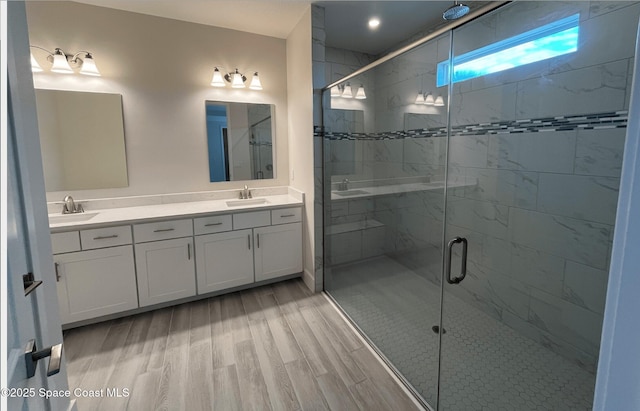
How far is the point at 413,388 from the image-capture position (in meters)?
1.72

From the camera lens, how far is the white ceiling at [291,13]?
8.16 feet

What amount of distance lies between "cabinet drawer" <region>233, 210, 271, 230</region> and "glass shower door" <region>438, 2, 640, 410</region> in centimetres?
161

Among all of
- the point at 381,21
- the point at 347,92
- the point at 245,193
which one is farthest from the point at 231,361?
the point at 381,21

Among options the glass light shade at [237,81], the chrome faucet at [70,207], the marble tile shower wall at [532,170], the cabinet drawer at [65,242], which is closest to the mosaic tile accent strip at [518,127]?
the marble tile shower wall at [532,170]

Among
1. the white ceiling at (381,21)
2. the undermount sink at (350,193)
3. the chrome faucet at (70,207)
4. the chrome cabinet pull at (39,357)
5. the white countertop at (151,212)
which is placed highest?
the white ceiling at (381,21)

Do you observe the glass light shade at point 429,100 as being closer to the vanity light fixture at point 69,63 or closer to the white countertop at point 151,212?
the white countertop at point 151,212

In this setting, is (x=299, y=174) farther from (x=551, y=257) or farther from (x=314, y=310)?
(x=551, y=257)

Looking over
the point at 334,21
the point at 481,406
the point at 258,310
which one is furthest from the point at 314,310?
the point at 334,21

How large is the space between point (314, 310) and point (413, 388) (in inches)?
41.6

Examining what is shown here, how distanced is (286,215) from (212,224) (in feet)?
2.28

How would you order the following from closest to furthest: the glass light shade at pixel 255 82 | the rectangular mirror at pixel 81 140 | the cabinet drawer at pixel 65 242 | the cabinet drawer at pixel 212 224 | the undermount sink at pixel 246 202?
the cabinet drawer at pixel 65 242
the rectangular mirror at pixel 81 140
the cabinet drawer at pixel 212 224
the undermount sink at pixel 246 202
the glass light shade at pixel 255 82

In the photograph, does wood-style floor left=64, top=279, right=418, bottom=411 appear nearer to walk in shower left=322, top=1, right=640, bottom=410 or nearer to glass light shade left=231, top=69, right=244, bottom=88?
walk in shower left=322, top=1, right=640, bottom=410

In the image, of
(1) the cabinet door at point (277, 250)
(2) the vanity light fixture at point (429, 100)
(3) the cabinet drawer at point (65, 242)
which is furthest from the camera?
(1) the cabinet door at point (277, 250)

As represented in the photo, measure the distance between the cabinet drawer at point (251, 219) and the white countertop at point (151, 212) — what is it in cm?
5
